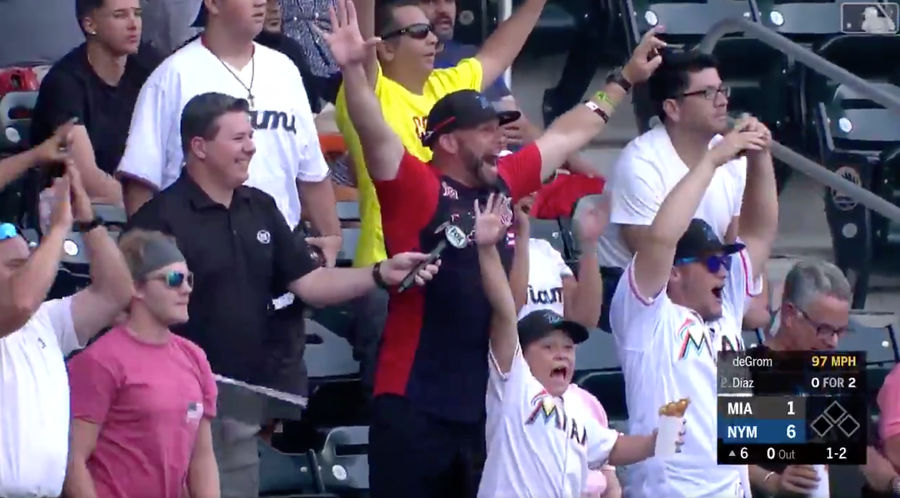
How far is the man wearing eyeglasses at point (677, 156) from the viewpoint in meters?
7.17

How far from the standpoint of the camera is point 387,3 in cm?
704

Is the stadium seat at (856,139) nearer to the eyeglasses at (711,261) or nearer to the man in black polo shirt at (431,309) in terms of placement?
the eyeglasses at (711,261)

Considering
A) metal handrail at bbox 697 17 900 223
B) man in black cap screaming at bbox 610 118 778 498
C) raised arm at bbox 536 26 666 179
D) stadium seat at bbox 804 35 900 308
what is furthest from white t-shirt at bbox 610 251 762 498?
stadium seat at bbox 804 35 900 308

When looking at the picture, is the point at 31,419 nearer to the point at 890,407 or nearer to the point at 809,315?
the point at 809,315

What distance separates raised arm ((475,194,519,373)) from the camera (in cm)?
588

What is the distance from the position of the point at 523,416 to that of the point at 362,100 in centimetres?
106

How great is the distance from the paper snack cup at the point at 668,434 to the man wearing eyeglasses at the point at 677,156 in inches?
39.7

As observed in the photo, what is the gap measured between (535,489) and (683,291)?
0.99 m

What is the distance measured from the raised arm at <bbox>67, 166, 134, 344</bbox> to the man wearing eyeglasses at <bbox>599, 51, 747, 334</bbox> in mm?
2096

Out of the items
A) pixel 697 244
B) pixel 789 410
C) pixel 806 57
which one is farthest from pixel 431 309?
pixel 806 57

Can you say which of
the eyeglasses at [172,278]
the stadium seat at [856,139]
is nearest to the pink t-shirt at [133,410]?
the eyeglasses at [172,278]

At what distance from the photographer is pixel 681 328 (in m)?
6.55

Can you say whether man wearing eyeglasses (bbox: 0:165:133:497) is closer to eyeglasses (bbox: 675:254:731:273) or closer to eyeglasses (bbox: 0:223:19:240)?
eyeglasses (bbox: 0:223:19:240)

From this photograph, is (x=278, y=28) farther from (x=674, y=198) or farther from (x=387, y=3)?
(x=674, y=198)
